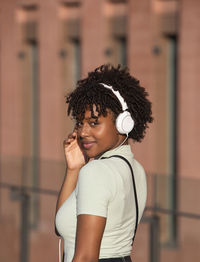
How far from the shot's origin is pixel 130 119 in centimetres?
392

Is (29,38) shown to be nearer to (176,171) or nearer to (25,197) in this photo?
(176,171)

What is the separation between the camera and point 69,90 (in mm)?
17781

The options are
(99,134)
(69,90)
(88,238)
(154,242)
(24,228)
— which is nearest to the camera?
(88,238)

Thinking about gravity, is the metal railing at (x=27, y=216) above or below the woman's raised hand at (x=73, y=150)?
below

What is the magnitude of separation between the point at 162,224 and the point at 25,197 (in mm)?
2394

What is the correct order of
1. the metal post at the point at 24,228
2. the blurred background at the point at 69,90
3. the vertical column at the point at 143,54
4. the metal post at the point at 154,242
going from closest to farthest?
the metal post at the point at 154,242 → the blurred background at the point at 69,90 → the metal post at the point at 24,228 → the vertical column at the point at 143,54

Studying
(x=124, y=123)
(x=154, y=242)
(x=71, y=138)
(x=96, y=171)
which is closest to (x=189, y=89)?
(x=154, y=242)

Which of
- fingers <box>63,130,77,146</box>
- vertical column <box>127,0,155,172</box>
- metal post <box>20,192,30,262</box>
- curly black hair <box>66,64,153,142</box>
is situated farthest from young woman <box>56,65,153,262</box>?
vertical column <box>127,0,155,172</box>

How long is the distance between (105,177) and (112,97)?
431mm

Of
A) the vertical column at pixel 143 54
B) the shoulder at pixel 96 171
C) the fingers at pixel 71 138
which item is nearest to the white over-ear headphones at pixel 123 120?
the shoulder at pixel 96 171

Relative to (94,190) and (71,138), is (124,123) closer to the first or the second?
(94,190)

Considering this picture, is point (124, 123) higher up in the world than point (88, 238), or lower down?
higher up

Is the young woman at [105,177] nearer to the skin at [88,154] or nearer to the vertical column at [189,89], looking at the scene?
the skin at [88,154]

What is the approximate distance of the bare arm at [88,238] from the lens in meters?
3.63
